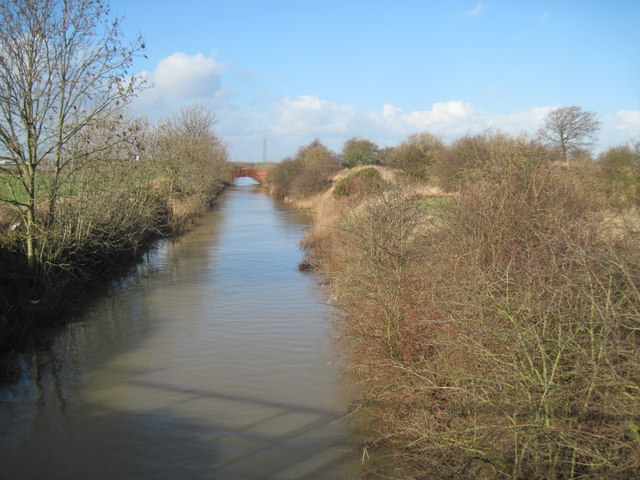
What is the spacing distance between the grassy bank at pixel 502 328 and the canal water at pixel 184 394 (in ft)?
3.15

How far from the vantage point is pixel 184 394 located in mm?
7270

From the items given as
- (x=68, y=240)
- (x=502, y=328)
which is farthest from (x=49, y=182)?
(x=502, y=328)

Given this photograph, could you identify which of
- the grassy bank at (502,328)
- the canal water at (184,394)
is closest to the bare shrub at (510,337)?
the grassy bank at (502,328)

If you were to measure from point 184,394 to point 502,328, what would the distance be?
485 centimetres

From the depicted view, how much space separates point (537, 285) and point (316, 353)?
16.9 feet

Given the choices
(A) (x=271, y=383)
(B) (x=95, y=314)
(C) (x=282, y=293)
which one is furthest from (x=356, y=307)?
(B) (x=95, y=314)

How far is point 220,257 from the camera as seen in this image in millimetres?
18531

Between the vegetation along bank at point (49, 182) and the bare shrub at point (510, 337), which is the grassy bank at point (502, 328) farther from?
the vegetation along bank at point (49, 182)

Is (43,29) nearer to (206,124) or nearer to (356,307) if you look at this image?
(356,307)

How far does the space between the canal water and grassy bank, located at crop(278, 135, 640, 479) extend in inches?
37.8

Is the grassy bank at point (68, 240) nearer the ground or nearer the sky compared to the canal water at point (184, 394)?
nearer the sky

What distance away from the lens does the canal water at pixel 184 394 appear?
5.57 metres

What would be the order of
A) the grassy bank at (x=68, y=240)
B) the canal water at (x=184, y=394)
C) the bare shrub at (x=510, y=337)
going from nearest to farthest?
the bare shrub at (x=510, y=337), the canal water at (x=184, y=394), the grassy bank at (x=68, y=240)

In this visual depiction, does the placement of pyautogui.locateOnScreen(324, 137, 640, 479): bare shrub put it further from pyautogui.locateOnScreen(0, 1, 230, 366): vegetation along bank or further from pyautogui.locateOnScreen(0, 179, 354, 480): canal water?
pyautogui.locateOnScreen(0, 1, 230, 366): vegetation along bank
